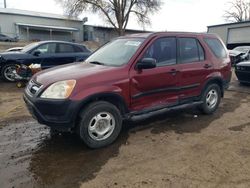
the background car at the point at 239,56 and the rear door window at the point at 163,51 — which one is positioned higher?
the rear door window at the point at 163,51

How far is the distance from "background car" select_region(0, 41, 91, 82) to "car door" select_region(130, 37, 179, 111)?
20.4 ft

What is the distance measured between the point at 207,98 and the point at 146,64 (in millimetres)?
2328

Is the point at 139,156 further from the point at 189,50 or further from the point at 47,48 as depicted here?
the point at 47,48

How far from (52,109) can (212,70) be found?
12.2 ft

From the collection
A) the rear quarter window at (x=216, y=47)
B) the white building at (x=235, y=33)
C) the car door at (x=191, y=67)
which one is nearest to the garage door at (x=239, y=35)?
the white building at (x=235, y=33)

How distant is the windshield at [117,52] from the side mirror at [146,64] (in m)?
0.22

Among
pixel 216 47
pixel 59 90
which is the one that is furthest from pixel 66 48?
pixel 59 90

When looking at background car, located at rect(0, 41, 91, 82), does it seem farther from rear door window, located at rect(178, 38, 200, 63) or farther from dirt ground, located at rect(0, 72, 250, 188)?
rear door window, located at rect(178, 38, 200, 63)

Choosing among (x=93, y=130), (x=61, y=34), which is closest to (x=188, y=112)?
(x=93, y=130)

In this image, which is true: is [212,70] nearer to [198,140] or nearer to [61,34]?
[198,140]

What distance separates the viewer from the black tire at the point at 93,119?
13.9 ft

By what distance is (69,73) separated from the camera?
14.6 feet

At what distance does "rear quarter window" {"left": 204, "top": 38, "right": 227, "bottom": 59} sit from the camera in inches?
246

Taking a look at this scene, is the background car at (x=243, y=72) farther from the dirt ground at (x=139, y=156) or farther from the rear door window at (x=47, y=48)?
the rear door window at (x=47, y=48)
